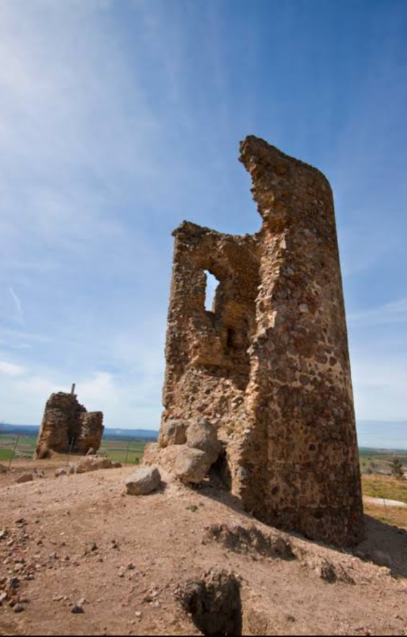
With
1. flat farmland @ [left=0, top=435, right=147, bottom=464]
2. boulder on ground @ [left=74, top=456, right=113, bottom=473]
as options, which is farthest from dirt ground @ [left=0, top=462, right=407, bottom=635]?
flat farmland @ [left=0, top=435, right=147, bottom=464]

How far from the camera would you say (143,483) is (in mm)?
5699

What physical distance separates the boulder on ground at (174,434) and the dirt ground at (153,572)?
37.5 inches

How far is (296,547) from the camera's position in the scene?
5.13 metres

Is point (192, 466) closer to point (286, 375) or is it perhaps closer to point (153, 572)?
point (153, 572)

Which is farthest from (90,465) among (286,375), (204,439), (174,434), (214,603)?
(214,603)

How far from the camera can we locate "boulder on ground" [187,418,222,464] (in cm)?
611

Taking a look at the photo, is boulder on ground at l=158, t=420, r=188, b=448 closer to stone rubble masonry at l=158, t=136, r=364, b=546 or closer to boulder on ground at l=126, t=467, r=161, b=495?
stone rubble masonry at l=158, t=136, r=364, b=546

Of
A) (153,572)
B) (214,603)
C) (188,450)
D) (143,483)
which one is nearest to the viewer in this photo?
(214,603)

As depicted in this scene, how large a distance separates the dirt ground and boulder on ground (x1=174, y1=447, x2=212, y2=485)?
0.55ft

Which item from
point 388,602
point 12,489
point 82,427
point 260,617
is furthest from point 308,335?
point 82,427

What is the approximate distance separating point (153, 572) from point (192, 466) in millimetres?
Answer: 2059

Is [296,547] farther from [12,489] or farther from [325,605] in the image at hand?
[12,489]

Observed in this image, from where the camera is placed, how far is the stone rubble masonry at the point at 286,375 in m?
6.14

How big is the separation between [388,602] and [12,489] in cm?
615
